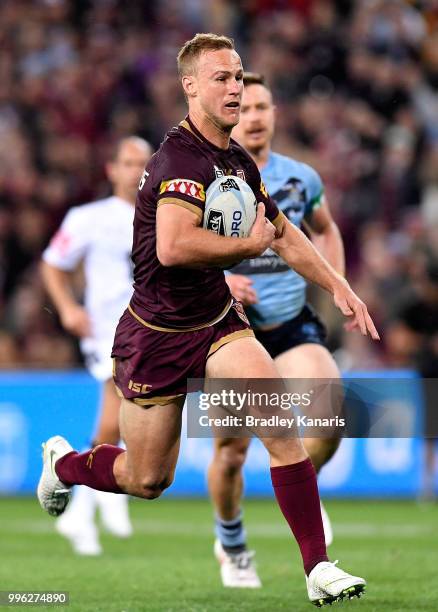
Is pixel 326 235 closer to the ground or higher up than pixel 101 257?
higher up

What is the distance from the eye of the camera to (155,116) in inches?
620

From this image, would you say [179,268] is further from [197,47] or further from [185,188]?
[197,47]

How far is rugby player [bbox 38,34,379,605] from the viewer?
5547mm

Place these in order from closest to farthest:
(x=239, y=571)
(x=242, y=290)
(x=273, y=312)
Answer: (x=242, y=290) → (x=239, y=571) → (x=273, y=312)

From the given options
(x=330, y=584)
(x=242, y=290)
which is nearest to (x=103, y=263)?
(x=242, y=290)

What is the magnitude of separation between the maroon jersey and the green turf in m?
1.35

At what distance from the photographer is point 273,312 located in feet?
24.4

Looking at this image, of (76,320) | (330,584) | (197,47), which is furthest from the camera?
(76,320)

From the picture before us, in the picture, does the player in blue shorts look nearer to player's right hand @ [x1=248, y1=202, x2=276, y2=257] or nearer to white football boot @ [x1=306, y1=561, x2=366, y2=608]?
player's right hand @ [x1=248, y1=202, x2=276, y2=257]

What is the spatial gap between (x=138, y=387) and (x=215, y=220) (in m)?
0.86

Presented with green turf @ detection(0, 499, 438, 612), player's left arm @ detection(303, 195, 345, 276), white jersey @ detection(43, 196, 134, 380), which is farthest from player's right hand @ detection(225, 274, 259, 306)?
white jersey @ detection(43, 196, 134, 380)

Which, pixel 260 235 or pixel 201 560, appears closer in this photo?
pixel 260 235

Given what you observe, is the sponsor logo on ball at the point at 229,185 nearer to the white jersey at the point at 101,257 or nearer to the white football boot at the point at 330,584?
the white football boot at the point at 330,584

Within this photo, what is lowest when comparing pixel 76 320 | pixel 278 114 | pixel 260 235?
pixel 76 320
